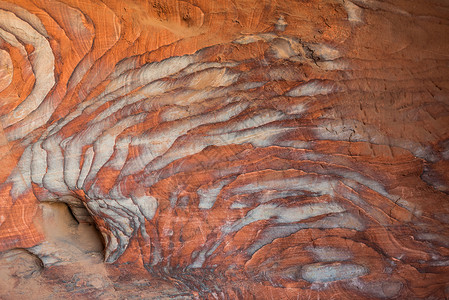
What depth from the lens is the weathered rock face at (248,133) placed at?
754mm

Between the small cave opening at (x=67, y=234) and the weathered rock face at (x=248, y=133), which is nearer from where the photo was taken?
the weathered rock face at (x=248, y=133)

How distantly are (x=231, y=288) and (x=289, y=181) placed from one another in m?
0.29

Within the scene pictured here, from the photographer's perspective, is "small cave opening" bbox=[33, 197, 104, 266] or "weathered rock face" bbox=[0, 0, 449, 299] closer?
"weathered rock face" bbox=[0, 0, 449, 299]

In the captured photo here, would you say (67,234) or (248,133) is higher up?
(248,133)

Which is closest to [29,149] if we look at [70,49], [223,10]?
[70,49]

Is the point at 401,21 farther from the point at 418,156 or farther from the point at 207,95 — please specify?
the point at 207,95

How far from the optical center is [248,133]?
790 millimetres

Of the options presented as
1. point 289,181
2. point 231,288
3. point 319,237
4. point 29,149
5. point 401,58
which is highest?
point 401,58

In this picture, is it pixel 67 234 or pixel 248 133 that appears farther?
pixel 67 234

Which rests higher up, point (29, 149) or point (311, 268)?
point (29, 149)

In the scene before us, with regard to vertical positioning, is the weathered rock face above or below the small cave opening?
above

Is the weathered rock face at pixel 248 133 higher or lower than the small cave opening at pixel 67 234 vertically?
higher

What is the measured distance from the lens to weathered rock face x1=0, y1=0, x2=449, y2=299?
2.48 feet

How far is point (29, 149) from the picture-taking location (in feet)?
2.84
